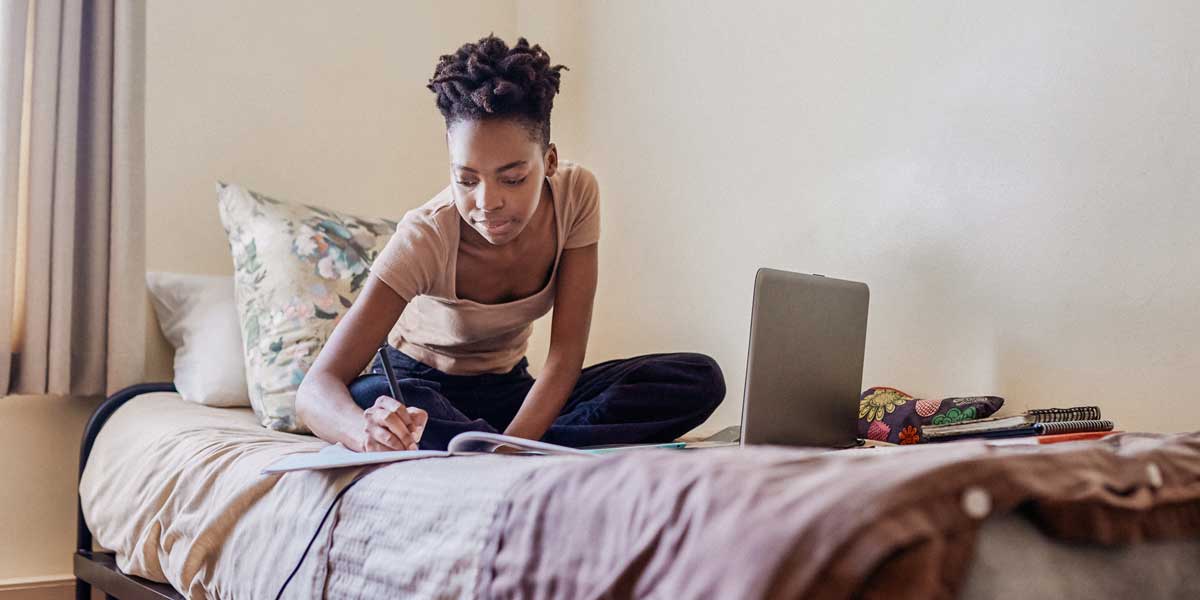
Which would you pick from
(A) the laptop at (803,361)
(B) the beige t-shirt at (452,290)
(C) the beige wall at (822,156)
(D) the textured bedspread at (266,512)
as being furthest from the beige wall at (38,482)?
(A) the laptop at (803,361)

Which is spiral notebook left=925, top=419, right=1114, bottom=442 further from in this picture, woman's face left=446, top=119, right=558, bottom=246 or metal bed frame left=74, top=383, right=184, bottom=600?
metal bed frame left=74, top=383, right=184, bottom=600

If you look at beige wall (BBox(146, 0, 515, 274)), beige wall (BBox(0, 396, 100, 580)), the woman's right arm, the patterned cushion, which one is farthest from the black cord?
beige wall (BBox(146, 0, 515, 274))

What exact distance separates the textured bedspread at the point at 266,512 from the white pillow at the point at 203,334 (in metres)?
0.17

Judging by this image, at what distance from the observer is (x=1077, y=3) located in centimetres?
162

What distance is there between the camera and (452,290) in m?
1.60

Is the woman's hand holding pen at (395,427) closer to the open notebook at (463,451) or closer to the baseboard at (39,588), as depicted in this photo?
the open notebook at (463,451)

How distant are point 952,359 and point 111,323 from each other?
1600mm

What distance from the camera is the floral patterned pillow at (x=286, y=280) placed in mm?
1955

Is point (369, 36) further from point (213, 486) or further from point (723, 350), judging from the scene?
point (213, 486)

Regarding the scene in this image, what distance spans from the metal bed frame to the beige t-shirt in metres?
0.54

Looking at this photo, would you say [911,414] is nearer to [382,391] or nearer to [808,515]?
[382,391]

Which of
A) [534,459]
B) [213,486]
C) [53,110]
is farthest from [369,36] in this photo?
[534,459]

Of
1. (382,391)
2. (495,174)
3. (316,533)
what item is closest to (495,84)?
(495,174)

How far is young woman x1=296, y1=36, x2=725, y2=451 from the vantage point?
1426mm
